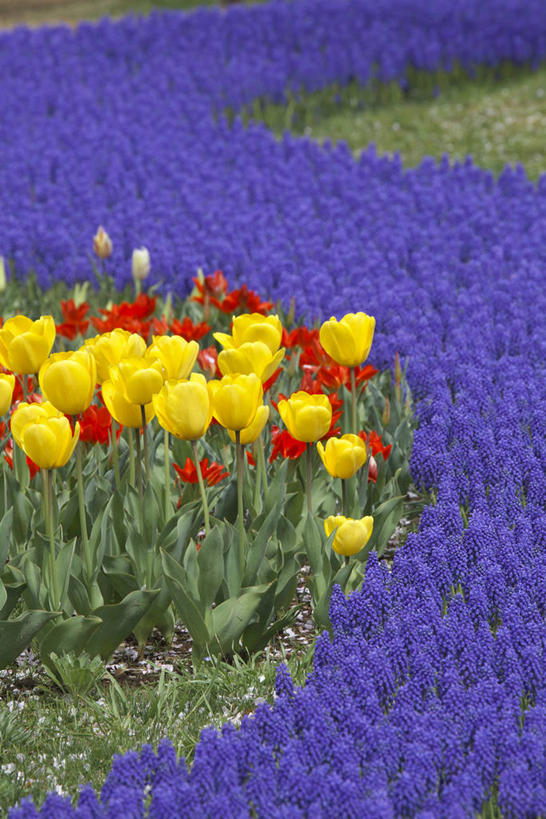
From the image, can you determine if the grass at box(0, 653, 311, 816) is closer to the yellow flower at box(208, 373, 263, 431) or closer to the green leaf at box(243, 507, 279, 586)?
the green leaf at box(243, 507, 279, 586)

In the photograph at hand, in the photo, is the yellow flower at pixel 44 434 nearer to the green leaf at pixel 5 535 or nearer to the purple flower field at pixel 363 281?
the green leaf at pixel 5 535

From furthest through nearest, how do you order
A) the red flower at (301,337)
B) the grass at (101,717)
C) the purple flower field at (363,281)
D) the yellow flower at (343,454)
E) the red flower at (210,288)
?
the red flower at (210,288) → the red flower at (301,337) → the yellow flower at (343,454) → the grass at (101,717) → the purple flower field at (363,281)

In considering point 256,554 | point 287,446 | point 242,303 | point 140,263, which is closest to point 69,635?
point 256,554

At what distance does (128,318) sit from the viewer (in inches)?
190

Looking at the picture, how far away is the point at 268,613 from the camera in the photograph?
341cm

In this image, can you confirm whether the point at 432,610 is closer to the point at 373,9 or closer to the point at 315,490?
the point at 315,490

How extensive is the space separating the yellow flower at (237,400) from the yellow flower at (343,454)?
0.99ft

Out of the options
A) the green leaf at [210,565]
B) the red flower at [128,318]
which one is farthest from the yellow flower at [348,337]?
the red flower at [128,318]

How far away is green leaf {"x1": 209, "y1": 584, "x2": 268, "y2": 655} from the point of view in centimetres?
332

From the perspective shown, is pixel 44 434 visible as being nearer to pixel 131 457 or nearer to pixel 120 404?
pixel 120 404

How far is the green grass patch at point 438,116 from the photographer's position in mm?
11398

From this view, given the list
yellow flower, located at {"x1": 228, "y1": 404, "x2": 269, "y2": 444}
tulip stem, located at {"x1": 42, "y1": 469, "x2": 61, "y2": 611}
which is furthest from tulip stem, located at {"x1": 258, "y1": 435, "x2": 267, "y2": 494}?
tulip stem, located at {"x1": 42, "y1": 469, "x2": 61, "y2": 611}

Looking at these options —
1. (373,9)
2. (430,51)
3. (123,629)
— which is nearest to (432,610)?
(123,629)

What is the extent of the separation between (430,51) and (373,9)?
2.81m
